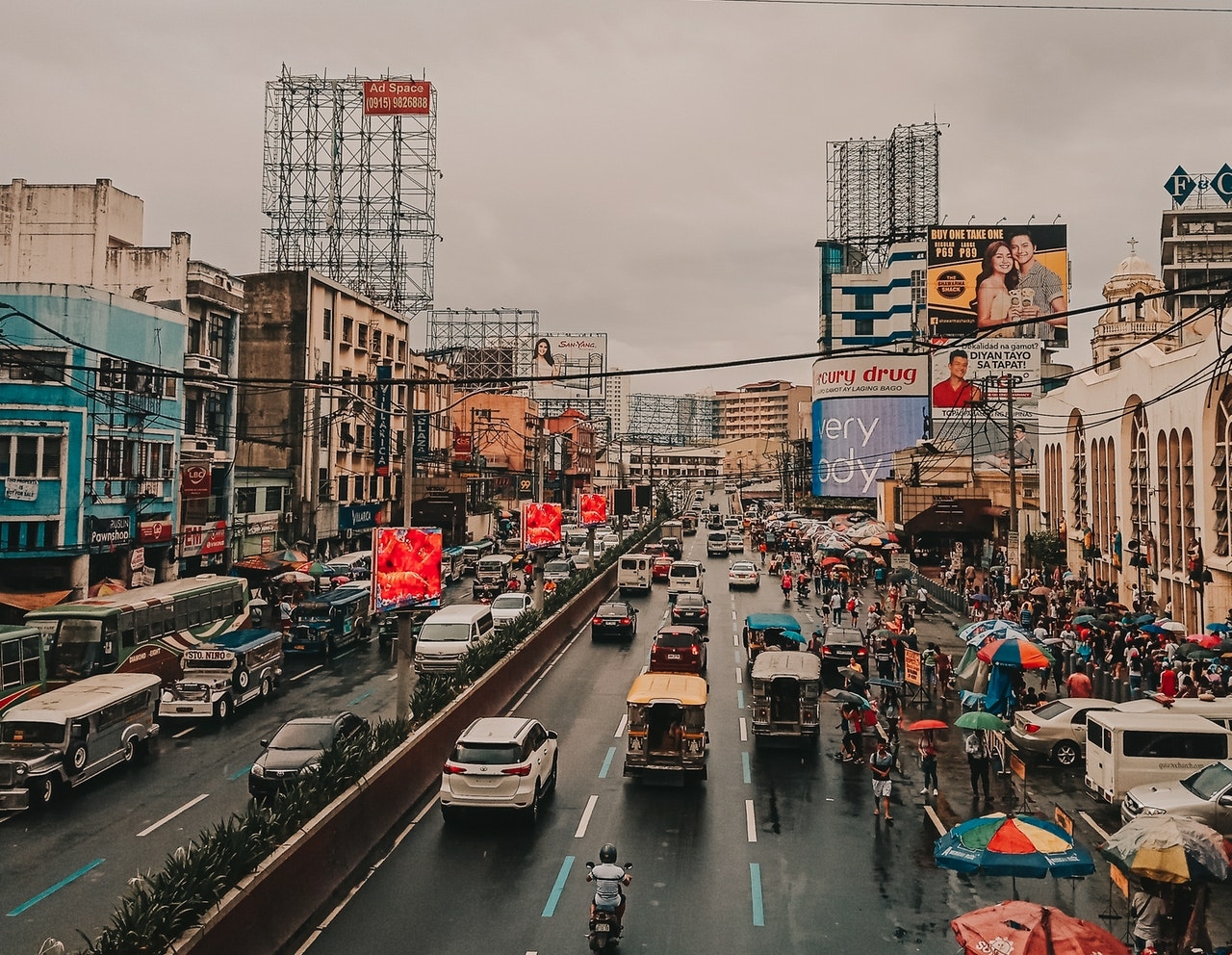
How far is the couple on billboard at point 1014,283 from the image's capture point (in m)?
86.4

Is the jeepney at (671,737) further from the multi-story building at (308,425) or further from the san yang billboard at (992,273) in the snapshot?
the san yang billboard at (992,273)

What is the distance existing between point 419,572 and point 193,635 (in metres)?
15.9

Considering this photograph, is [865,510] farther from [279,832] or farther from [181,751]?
[279,832]

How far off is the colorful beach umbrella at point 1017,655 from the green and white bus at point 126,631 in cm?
2305

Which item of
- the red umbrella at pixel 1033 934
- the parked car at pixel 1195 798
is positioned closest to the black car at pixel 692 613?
the parked car at pixel 1195 798

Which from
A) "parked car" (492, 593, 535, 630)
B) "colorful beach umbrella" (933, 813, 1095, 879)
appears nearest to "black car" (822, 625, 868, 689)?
"parked car" (492, 593, 535, 630)

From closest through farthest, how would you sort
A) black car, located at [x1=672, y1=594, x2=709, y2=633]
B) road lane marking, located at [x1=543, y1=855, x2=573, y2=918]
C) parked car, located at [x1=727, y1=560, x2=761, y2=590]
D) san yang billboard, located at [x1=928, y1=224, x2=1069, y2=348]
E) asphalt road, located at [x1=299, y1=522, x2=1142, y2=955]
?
1. asphalt road, located at [x1=299, y1=522, x2=1142, y2=955]
2. road lane marking, located at [x1=543, y1=855, x2=573, y2=918]
3. black car, located at [x1=672, y1=594, x2=709, y2=633]
4. parked car, located at [x1=727, y1=560, x2=761, y2=590]
5. san yang billboard, located at [x1=928, y1=224, x2=1069, y2=348]

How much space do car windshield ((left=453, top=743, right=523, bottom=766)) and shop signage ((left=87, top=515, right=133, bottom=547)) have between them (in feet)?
91.5

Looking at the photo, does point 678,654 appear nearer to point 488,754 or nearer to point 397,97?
point 488,754

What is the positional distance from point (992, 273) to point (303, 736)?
268 ft

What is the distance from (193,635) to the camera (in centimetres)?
3100

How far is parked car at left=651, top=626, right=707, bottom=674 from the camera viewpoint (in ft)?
95.3

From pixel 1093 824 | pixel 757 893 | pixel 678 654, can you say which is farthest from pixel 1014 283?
pixel 757 893

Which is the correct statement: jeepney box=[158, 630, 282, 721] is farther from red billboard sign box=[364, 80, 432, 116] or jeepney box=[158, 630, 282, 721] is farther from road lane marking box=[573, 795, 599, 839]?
red billboard sign box=[364, 80, 432, 116]
